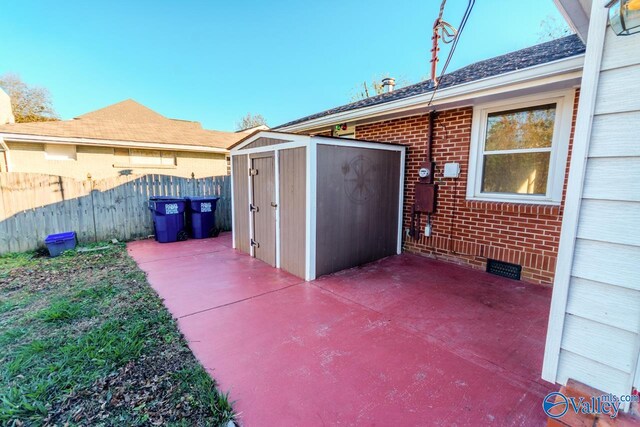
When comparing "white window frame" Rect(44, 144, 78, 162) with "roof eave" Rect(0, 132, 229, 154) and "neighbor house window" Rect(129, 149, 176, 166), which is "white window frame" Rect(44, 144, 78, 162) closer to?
"roof eave" Rect(0, 132, 229, 154)

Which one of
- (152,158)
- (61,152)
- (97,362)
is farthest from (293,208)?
(61,152)

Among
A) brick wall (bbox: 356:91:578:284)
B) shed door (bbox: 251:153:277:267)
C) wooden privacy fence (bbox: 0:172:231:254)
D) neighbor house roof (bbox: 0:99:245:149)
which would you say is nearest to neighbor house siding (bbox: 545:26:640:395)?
brick wall (bbox: 356:91:578:284)

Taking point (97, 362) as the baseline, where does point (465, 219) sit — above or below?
above

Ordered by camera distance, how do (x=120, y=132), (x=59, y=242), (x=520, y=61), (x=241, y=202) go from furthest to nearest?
(x=120, y=132) → (x=241, y=202) → (x=59, y=242) → (x=520, y=61)

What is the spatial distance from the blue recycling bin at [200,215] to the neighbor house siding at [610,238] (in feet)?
23.7

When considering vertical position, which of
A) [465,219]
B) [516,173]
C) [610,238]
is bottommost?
[465,219]

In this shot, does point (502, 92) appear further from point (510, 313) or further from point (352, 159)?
point (510, 313)

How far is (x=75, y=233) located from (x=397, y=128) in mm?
7539

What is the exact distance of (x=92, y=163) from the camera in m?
9.46

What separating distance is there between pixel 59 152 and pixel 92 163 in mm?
893

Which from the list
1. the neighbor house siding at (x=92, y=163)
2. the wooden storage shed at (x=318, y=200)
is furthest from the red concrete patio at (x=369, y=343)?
the neighbor house siding at (x=92, y=163)

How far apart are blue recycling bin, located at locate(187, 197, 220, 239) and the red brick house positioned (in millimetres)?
4387

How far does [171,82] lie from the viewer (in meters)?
19.3

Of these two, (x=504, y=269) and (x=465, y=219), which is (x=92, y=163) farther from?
(x=504, y=269)
